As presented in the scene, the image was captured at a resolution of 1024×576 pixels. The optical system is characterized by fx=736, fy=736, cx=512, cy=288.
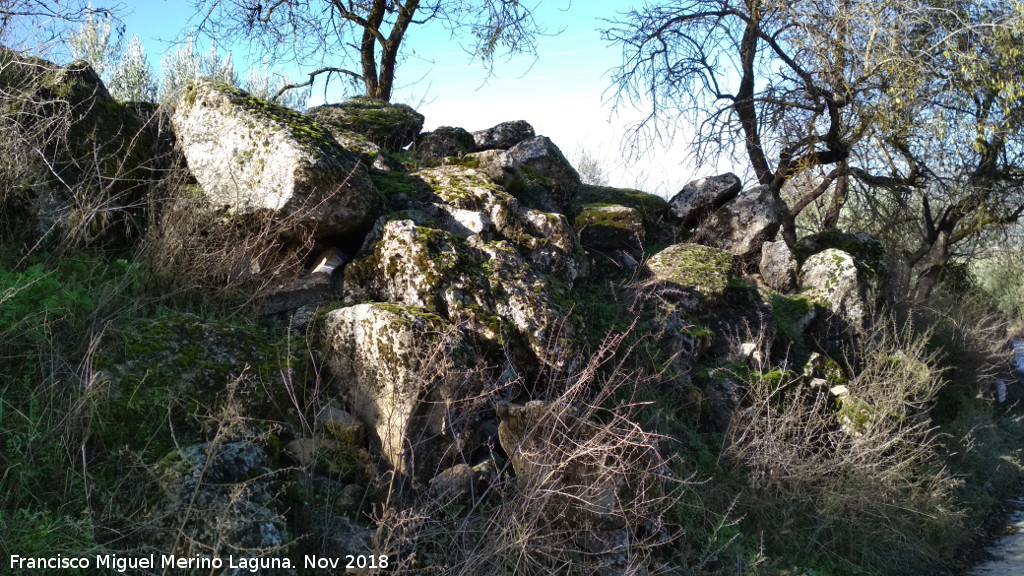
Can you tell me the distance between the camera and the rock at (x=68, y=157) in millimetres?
4746

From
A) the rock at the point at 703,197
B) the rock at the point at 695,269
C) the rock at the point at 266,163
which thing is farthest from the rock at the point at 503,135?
the rock at the point at 266,163

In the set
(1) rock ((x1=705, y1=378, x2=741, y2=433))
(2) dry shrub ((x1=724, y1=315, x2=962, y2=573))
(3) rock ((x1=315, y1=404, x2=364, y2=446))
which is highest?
(3) rock ((x1=315, y1=404, x2=364, y2=446))

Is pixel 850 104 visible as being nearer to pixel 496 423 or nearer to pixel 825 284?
pixel 825 284

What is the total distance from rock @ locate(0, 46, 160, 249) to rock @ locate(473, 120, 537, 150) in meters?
4.27

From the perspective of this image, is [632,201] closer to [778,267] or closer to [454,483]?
[778,267]

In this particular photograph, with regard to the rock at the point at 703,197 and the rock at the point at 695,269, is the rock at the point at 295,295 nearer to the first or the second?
the rock at the point at 695,269

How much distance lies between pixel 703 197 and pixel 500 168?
3.47m

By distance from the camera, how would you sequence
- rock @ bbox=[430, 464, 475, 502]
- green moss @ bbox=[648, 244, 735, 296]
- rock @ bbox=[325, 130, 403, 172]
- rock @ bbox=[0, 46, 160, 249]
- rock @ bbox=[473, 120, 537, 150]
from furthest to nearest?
rock @ bbox=[473, 120, 537, 150] < green moss @ bbox=[648, 244, 735, 296] < rock @ bbox=[325, 130, 403, 172] < rock @ bbox=[0, 46, 160, 249] < rock @ bbox=[430, 464, 475, 502]

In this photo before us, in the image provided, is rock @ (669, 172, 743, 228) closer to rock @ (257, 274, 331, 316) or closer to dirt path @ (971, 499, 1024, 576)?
dirt path @ (971, 499, 1024, 576)

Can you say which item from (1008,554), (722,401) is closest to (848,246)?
(1008,554)

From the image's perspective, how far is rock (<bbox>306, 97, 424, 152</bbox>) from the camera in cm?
851

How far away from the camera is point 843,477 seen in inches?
257

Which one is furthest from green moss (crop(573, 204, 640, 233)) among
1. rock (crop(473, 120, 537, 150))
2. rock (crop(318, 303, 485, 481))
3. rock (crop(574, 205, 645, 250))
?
rock (crop(318, 303, 485, 481))

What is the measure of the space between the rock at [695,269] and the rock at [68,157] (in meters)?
4.60
